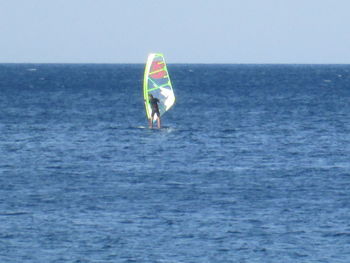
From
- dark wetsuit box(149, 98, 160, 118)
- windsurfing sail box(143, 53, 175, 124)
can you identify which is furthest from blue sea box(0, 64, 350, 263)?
windsurfing sail box(143, 53, 175, 124)

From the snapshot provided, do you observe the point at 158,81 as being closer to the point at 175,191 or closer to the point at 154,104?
the point at 154,104

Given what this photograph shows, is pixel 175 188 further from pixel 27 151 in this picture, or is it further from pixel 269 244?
pixel 27 151

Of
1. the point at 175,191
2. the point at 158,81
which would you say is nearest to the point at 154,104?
the point at 158,81

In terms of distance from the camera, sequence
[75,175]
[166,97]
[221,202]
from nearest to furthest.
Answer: [221,202] → [75,175] → [166,97]

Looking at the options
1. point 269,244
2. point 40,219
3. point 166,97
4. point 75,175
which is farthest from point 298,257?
point 166,97

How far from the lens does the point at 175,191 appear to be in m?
50.8

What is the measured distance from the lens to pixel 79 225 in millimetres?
43156

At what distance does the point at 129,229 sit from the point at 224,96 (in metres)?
102

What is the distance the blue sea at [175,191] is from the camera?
1569 inches

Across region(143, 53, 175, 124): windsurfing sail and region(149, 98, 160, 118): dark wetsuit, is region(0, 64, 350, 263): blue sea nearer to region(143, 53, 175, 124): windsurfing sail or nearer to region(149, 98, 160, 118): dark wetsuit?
region(149, 98, 160, 118): dark wetsuit

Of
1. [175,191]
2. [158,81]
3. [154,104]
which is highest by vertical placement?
[158,81]

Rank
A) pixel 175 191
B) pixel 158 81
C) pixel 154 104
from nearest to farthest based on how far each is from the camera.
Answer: pixel 175 191
pixel 154 104
pixel 158 81

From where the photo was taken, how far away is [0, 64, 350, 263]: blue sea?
39.8m

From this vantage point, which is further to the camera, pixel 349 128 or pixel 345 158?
pixel 349 128
